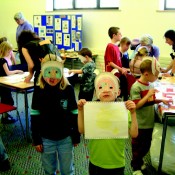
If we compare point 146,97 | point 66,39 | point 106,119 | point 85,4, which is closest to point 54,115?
point 106,119

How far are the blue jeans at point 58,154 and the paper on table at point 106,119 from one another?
1.47ft

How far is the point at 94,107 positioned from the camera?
1.65 metres

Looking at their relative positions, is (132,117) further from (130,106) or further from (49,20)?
(49,20)

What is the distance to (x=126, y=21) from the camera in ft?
19.0

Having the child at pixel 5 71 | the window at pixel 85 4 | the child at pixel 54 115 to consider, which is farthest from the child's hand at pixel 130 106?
the window at pixel 85 4

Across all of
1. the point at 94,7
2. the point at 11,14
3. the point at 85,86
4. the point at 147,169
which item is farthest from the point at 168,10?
the point at 11,14

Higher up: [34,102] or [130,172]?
[34,102]

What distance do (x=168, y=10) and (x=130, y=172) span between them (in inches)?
143

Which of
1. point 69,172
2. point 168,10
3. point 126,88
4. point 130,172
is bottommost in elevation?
point 130,172

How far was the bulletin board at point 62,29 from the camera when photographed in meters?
6.38

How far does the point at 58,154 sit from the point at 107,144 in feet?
1.81

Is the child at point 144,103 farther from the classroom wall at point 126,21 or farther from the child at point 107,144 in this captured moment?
the classroom wall at point 126,21

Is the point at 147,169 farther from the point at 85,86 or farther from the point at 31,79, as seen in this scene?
the point at 31,79

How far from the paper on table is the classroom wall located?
4031mm
